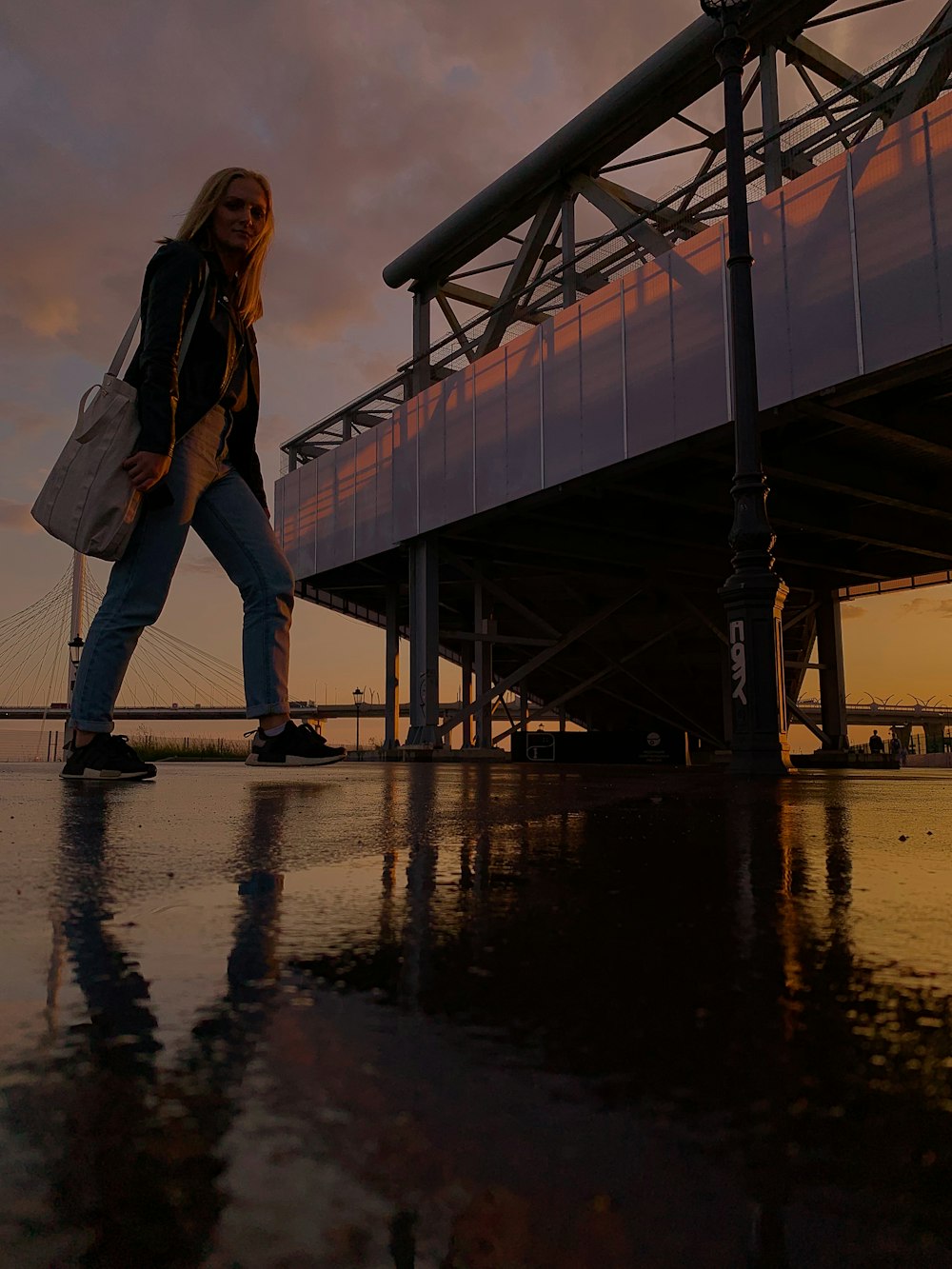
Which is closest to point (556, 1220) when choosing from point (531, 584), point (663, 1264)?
point (663, 1264)

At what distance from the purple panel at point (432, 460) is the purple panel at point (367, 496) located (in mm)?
2296

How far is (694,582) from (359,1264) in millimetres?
27615

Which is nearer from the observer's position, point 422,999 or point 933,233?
point 422,999

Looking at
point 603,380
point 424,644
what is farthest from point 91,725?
point 424,644

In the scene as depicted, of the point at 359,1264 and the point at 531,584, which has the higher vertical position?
the point at 531,584

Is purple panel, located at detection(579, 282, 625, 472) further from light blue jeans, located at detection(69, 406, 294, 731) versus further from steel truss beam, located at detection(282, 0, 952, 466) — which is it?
light blue jeans, located at detection(69, 406, 294, 731)

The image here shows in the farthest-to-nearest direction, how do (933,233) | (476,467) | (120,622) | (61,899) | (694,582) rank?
(694,582)
(476,467)
(933,233)
(120,622)
(61,899)

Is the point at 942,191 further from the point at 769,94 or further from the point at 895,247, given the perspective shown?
the point at 769,94

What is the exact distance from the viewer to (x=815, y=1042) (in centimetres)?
60

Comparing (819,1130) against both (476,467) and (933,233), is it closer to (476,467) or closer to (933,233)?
(933,233)

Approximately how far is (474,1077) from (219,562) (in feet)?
14.0

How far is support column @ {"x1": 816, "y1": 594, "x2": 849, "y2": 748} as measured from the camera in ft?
95.8

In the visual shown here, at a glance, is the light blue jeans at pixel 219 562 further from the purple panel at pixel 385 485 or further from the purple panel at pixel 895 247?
the purple panel at pixel 385 485

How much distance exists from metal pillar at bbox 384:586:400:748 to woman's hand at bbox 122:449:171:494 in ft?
74.8
